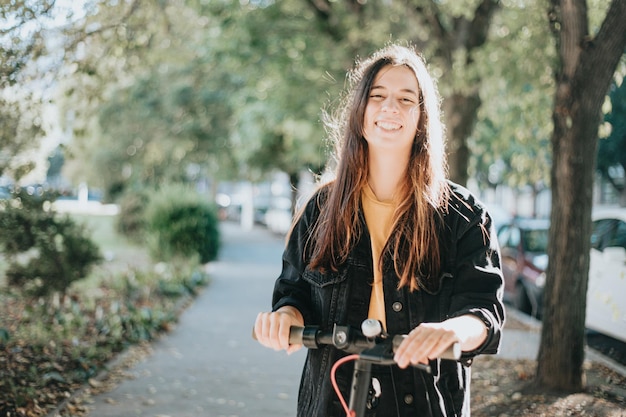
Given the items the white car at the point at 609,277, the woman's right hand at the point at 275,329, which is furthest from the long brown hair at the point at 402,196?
the white car at the point at 609,277

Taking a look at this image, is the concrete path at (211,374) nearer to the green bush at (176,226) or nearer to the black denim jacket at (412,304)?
the green bush at (176,226)

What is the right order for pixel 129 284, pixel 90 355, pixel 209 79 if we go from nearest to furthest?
pixel 90 355 → pixel 129 284 → pixel 209 79

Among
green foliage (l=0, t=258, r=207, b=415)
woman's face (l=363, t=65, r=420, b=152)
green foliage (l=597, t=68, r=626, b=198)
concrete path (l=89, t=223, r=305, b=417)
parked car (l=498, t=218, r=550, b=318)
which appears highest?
green foliage (l=597, t=68, r=626, b=198)

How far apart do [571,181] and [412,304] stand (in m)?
4.65

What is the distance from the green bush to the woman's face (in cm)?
1477

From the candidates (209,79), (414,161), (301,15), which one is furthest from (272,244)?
(414,161)

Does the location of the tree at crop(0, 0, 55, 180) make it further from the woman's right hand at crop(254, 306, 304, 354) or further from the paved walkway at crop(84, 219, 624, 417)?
the woman's right hand at crop(254, 306, 304, 354)

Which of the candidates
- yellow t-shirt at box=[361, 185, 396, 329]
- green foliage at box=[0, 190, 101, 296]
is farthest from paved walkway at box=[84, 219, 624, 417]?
yellow t-shirt at box=[361, 185, 396, 329]

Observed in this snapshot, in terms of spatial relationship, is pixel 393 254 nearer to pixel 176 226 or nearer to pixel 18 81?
pixel 18 81

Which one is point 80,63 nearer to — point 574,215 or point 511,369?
point 574,215

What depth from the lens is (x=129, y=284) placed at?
12.0 m

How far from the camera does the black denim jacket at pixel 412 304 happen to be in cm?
216

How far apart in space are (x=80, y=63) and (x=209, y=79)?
16014mm

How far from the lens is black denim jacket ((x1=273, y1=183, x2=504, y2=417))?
7.09 feet
